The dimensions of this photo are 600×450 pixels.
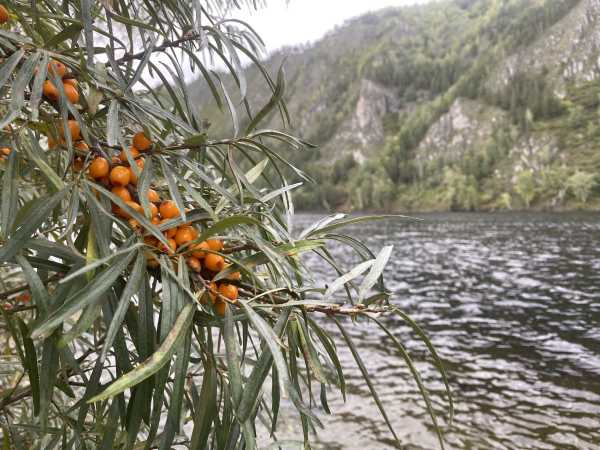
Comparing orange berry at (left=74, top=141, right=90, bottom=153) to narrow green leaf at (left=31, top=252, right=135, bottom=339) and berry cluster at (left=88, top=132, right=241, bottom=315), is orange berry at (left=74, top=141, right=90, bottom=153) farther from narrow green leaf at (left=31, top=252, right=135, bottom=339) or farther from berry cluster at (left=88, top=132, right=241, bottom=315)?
narrow green leaf at (left=31, top=252, right=135, bottom=339)

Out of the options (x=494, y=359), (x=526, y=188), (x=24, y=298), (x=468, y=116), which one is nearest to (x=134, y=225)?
(x=24, y=298)

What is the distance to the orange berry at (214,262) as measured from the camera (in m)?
1.02

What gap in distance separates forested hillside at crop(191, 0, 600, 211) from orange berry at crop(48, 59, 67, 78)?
Result: 35470 mm

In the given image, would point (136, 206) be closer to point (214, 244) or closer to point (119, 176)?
point (119, 176)

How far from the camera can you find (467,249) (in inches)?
1107

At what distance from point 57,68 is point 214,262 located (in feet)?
2.04

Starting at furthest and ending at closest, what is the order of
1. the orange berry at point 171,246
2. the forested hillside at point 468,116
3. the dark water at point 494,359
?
the forested hillside at point 468,116 → the dark water at point 494,359 → the orange berry at point 171,246

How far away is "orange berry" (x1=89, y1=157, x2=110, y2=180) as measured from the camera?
1.04m

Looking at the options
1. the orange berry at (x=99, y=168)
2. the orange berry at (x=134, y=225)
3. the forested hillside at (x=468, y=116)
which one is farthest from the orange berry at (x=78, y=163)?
the forested hillside at (x=468, y=116)

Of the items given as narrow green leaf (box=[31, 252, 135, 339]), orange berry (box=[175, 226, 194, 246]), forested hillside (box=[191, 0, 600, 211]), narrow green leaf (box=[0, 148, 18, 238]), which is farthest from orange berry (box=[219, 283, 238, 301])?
forested hillside (box=[191, 0, 600, 211])

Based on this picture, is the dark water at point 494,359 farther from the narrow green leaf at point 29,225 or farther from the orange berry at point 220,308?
the narrow green leaf at point 29,225

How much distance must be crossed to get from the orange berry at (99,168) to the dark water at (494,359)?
22.7 feet

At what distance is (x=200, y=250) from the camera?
3.30 feet

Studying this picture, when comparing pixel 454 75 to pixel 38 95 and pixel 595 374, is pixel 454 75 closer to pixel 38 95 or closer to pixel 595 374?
pixel 595 374
